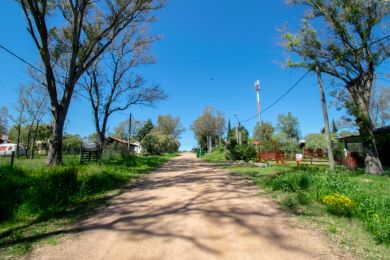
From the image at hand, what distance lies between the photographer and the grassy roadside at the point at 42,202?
5266mm

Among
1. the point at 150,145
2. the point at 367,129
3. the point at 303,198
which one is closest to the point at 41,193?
the point at 303,198

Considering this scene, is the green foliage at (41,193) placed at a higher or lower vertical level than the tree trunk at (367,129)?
lower

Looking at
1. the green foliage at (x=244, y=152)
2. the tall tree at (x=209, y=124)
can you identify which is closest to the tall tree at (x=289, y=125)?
the tall tree at (x=209, y=124)

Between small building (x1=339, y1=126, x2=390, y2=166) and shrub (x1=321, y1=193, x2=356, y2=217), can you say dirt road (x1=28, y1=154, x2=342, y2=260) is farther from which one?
small building (x1=339, y1=126, x2=390, y2=166)

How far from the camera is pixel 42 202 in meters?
7.41

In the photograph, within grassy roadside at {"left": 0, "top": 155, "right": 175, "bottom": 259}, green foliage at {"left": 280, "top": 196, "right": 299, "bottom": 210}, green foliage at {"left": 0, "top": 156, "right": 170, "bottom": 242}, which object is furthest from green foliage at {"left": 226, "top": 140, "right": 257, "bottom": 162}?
green foliage at {"left": 280, "top": 196, "right": 299, "bottom": 210}

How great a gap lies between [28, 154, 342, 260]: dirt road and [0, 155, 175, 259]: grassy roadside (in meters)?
0.51

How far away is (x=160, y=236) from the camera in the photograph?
498 centimetres

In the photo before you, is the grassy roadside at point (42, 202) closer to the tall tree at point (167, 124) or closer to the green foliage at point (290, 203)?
the green foliage at point (290, 203)

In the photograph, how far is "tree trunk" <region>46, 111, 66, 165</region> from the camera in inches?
523

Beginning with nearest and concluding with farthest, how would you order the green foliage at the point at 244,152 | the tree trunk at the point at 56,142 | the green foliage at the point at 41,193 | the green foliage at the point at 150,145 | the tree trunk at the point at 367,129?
the green foliage at the point at 41,193 < the tree trunk at the point at 56,142 < the tree trunk at the point at 367,129 < the green foliage at the point at 244,152 < the green foliage at the point at 150,145

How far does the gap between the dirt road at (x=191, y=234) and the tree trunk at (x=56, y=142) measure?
7.23 m

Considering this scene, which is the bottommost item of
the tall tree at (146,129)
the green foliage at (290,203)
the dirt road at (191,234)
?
the dirt road at (191,234)

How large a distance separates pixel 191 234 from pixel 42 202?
15.5 ft
